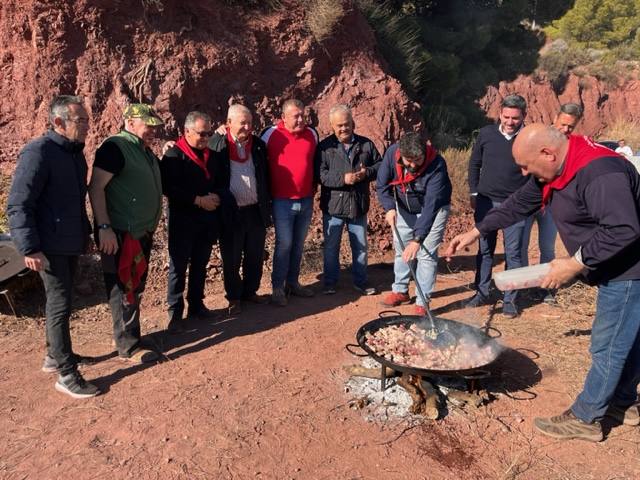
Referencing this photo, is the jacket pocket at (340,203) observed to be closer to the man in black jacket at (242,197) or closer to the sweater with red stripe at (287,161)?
the sweater with red stripe at (287,161)

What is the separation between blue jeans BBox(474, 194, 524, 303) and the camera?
5.35m

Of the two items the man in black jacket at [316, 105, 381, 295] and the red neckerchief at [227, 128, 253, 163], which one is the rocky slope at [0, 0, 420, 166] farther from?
the man in black jacket at [316, 105, 381, 295]

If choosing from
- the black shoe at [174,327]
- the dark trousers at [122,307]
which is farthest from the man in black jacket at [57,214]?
the black shoe at [174,327]

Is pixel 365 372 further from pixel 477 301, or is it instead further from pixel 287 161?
pixel 287 161

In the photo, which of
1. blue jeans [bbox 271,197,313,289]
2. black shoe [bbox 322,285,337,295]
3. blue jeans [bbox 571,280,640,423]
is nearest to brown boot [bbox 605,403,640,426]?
blue jeans [bbox 571,280,640,423]

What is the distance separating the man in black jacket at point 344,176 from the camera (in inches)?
219

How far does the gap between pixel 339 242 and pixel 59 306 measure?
3.16 m

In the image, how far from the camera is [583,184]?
9.98ft

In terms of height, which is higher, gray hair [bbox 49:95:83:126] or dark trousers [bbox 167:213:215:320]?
gray hair [bbox 49:95:83:126]

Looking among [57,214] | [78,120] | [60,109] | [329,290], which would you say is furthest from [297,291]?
[60,109]

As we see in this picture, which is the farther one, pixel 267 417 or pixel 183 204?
pixel 183 204

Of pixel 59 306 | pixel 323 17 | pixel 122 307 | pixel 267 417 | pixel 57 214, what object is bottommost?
pixel 267 417

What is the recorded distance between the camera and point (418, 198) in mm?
5258

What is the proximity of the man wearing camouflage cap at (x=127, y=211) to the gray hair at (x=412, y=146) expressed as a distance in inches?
84.6
